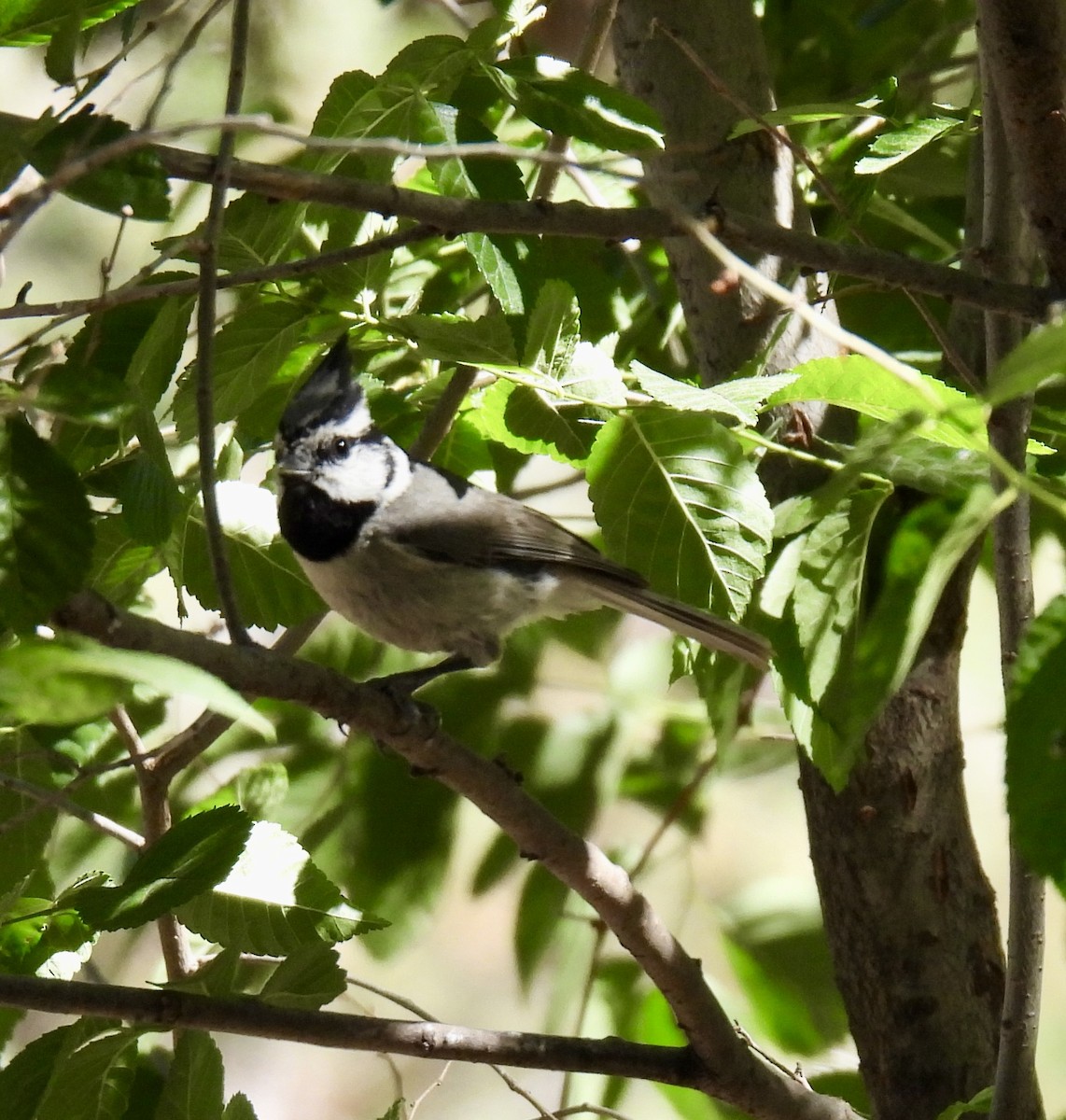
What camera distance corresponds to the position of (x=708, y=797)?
2.30 m

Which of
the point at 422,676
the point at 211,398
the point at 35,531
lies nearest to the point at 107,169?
the point at 211,398

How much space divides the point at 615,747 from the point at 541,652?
9.8 inches

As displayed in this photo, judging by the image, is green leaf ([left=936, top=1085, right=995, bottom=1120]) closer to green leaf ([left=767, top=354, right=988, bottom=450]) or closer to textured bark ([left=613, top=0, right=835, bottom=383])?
green leaf ([left=767, top=354, right=988, bottom=450])

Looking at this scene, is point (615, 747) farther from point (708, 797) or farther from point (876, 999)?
point (876, 999)

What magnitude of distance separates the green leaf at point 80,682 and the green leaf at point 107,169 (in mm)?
543

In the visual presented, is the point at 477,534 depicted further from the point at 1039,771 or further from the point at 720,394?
the point at 1039,771

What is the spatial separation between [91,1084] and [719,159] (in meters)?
1.49

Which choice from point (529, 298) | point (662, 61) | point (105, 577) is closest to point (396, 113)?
point (529, 298)

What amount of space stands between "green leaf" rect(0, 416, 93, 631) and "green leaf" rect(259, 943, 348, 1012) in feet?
1.82

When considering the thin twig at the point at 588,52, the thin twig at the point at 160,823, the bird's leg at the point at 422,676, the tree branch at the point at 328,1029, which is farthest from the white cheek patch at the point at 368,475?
the tree branch at the point at 328,1029

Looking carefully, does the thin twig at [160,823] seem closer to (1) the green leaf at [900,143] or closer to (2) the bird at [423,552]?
(2) the bird at [423,552]

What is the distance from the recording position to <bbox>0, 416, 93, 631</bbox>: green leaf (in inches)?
37.2

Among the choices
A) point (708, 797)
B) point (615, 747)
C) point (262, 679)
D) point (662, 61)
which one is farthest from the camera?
point (708, 797)

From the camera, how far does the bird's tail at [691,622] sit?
1684mm
